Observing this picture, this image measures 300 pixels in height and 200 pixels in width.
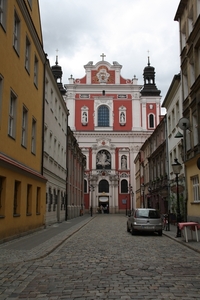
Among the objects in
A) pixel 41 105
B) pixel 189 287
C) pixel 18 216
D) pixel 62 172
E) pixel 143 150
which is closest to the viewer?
pixel 189 287

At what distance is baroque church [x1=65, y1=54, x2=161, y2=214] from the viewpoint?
68312 mm

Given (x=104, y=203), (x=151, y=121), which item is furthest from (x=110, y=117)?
(x=104, y=203)

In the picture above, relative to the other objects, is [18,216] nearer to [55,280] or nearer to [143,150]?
[55,280]

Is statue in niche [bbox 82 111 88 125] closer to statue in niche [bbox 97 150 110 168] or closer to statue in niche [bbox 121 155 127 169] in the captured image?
→ statue in niche [bbox 97 150 110 168]

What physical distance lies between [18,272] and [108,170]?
59396 millimetres

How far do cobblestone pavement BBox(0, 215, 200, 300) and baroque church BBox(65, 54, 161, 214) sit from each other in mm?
56767

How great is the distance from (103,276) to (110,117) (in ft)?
202

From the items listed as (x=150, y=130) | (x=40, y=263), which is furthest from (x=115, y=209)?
(x=40, y=263)

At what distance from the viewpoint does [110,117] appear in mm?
68875

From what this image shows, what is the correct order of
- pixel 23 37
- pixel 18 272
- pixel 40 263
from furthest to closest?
1. pixel 23 37
2. pixel 40 263
3. pixel 18 272

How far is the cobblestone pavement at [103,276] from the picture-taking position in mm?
6340

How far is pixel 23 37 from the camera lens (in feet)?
56.2

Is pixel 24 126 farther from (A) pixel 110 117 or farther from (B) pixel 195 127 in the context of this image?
(A) pixel 110 117

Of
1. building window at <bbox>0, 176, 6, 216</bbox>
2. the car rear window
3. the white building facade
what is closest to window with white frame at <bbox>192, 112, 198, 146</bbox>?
the car rear window
